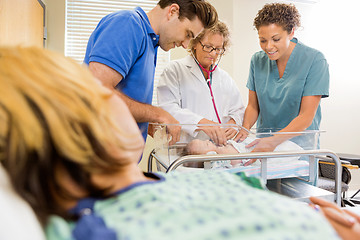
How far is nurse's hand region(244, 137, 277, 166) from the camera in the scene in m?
1.22

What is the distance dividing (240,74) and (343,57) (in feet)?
5.35

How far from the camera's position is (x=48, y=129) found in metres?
0.43

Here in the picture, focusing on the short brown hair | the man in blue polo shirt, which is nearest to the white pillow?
the man in blue polo shirt

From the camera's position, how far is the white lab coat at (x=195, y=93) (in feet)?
5.92

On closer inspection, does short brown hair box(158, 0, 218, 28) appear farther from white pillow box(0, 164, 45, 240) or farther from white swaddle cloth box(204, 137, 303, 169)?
white pillow box(0, 164, 45, 240)

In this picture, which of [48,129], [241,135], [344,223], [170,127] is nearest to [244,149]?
[241,135]

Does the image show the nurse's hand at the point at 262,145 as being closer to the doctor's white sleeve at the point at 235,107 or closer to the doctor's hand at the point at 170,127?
the doctor's hand at the point at 170,127

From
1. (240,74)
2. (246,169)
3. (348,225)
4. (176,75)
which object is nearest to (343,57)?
Answer: (240,74)

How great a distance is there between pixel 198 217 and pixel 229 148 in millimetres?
786

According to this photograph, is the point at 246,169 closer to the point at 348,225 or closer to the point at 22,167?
the point at 348,225

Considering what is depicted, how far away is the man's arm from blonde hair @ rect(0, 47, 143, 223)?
0.61 metres

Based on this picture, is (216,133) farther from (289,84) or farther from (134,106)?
(289,84)

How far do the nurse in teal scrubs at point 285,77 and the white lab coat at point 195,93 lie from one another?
5.0 inches

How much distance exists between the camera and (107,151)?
478mm
